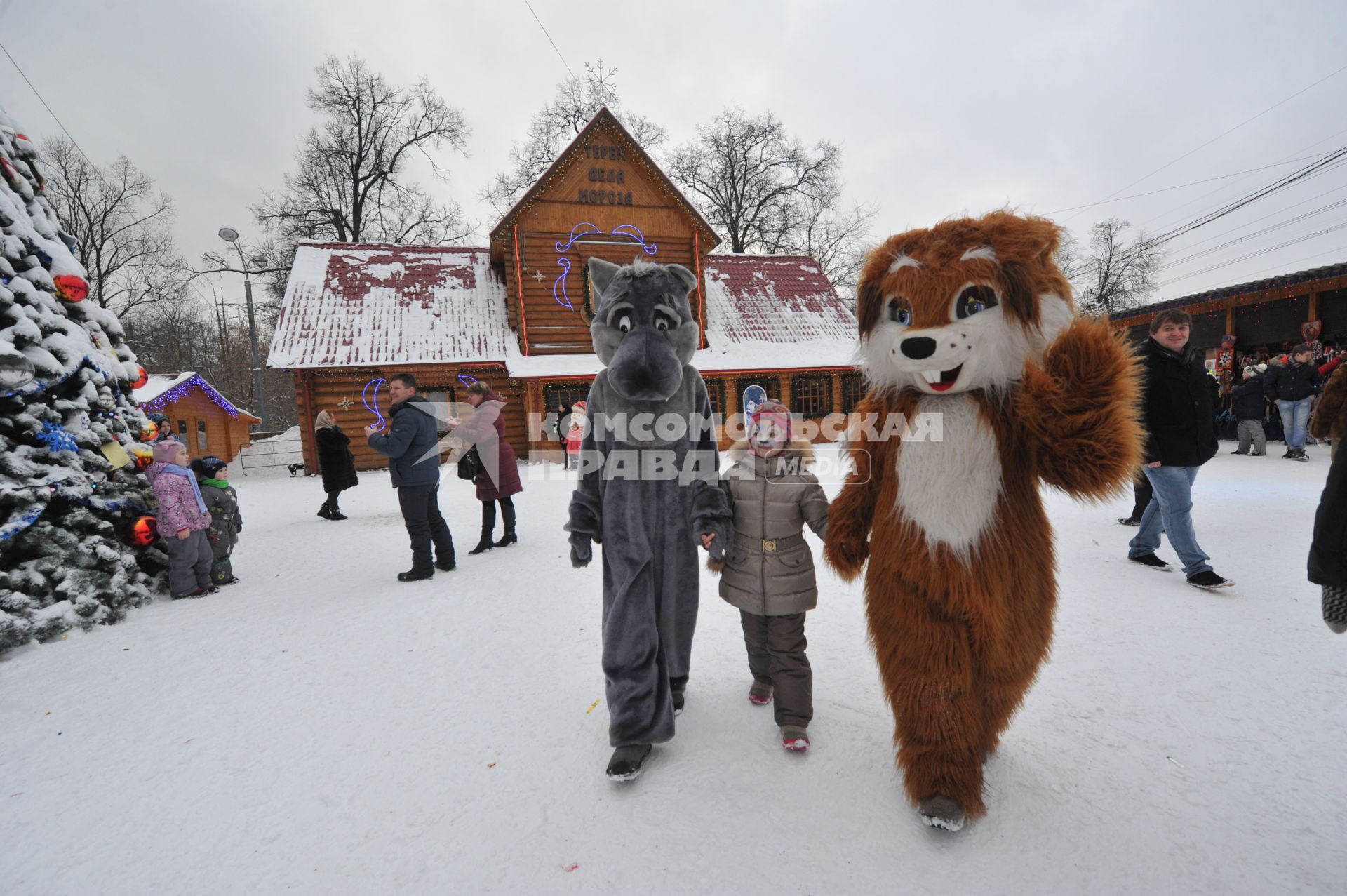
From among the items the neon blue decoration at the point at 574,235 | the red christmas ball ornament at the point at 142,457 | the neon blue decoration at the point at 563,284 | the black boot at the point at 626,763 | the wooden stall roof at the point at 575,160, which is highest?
the wooden stall roof at the point at 575,160

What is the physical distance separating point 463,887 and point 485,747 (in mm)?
713

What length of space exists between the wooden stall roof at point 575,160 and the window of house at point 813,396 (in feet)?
14.9

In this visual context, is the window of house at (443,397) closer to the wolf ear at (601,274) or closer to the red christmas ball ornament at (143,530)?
the red christmas ball ornament at (143,530)

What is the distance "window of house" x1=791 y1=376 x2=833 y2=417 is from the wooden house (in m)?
0.51

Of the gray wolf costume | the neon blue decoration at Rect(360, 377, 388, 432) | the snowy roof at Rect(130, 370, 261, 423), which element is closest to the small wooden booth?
the snowy roof at Rect(130, 370, 261, 423)

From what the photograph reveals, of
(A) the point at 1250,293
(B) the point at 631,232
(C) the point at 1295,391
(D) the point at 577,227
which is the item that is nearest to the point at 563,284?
(D) the point at 577,227

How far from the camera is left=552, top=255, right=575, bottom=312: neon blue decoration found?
12.9m

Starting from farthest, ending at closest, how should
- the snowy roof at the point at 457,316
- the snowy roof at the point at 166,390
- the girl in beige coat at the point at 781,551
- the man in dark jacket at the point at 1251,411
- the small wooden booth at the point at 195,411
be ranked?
the small wooden booth at the point at 195,411 → the snowy roof at the point at 457,316 → the snowy roof at the point at 166,390 → the man in dark jacket at the point at 1251,411 → the girl in beige coat at the point at 781,551

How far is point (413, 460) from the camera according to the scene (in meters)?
4.58

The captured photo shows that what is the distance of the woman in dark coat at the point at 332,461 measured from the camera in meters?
7.47

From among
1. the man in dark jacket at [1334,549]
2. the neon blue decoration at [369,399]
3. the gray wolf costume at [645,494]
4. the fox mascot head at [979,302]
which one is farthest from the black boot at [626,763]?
the neon blue decoration at [369,399]

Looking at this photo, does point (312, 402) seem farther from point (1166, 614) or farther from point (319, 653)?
point (1166, 614)

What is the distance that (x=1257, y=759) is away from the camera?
6.68 ft

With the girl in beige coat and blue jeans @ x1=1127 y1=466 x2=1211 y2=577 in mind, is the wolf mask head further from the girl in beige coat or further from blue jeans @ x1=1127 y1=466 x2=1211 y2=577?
blue jeans @ x1=1127 y1=466 x2=1211 y2=577
